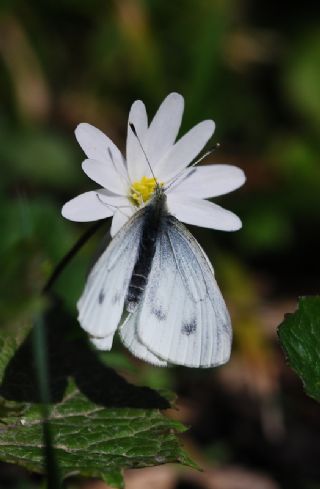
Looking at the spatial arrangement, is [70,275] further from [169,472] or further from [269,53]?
[269,53]

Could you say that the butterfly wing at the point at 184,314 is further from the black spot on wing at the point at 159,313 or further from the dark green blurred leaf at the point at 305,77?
the dark green blurred leaf at the point at 305,77

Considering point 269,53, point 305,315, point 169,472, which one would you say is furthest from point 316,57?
point 305,315

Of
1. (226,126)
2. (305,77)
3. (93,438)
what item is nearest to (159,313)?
(93,438)

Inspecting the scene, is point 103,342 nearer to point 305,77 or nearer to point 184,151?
point 184,151

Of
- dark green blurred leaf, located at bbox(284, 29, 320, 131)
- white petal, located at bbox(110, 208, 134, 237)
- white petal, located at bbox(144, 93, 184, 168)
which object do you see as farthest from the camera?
dark green blurred leaf, located at bbox(284, 29, 320, 131)

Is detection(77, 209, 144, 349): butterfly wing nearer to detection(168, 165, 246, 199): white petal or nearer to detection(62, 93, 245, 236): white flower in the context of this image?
detection(62, 93, 245, 236): white flower

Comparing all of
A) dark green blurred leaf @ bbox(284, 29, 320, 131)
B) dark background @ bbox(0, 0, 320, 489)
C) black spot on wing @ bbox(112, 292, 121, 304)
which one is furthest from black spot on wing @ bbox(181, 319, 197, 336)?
dark green blurred leaf @ bbox(284, 29, 320, 131)
